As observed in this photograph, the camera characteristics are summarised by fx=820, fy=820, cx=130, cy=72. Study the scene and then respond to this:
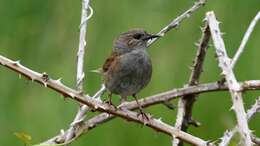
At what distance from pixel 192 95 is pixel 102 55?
1.57m

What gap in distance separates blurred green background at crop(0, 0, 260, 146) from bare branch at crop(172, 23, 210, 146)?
0.95 metres

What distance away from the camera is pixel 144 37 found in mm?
3852

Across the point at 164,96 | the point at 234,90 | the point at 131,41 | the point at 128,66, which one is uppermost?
the point at 131,41

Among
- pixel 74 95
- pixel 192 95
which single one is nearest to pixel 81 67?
pixel 74 95

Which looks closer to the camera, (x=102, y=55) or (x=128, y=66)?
(x=128, y=66)

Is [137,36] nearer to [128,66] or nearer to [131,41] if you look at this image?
[131,41]

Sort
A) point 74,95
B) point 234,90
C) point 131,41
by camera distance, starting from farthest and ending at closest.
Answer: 1. point 131,41
2. point 74,95
3. point 234,90

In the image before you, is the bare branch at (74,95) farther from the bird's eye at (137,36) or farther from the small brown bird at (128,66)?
the bird's eye at (137,36)

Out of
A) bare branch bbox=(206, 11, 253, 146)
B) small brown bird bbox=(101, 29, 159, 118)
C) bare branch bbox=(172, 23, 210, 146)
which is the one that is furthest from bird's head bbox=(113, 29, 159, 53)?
bare branch bbox=(206, 11, 253, 146)

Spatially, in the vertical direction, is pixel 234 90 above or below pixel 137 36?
below

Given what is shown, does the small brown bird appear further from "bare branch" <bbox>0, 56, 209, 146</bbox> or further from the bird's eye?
"bare branch" <bbox>0, 56, 209, 146</bbox>

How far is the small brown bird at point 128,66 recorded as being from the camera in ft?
12.0

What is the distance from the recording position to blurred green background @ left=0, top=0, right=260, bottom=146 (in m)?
4.21

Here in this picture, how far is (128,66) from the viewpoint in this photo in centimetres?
380
